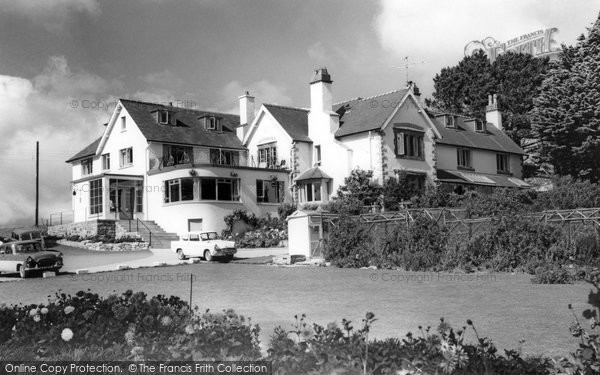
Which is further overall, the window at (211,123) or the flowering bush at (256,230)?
the window at (211,123)

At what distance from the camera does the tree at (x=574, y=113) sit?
1896 inches

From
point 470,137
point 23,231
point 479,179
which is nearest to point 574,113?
point 479,179

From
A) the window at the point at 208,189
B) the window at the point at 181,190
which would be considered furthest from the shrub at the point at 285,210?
the window at the point at 181,190

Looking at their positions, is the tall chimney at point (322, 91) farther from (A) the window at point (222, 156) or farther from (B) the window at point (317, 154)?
(A) the window at point (222, 156)

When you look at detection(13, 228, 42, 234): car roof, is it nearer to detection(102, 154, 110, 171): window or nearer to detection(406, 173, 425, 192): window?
detection(102, 154, 110, 171): window

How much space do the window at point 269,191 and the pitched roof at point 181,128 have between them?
5.04m

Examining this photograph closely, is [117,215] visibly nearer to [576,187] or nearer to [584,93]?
[576,187]

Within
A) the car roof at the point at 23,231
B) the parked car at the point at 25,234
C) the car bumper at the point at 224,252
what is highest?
the car roof at the point at 23,231

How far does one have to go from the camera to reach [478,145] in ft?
177

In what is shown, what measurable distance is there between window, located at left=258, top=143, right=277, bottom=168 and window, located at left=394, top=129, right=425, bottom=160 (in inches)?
366

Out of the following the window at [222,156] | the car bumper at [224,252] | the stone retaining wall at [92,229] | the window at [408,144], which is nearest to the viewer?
the car bumper at [224,252]

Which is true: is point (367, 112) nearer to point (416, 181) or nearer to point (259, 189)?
point (416, 181)

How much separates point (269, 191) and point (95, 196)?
12.4 m

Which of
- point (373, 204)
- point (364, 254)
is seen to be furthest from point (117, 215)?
point (364, 254)
